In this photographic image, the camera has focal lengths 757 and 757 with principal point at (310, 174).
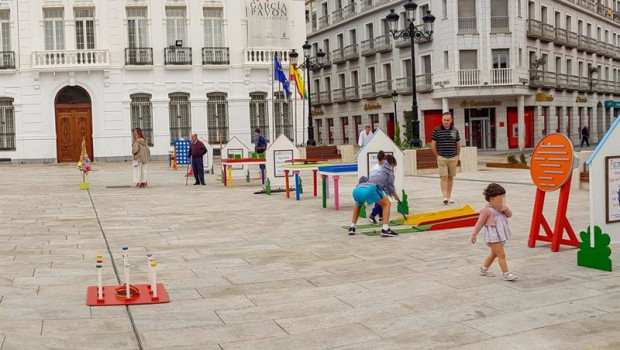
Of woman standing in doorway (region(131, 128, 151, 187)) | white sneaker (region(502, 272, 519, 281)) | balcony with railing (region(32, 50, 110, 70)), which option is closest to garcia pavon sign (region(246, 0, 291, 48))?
balcony with railing (region(32, 50, 110, 70))

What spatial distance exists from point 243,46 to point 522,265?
104ft

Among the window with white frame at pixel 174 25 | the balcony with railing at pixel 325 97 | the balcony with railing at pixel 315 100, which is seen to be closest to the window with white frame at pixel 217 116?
the window with white frame at pixel 174 25

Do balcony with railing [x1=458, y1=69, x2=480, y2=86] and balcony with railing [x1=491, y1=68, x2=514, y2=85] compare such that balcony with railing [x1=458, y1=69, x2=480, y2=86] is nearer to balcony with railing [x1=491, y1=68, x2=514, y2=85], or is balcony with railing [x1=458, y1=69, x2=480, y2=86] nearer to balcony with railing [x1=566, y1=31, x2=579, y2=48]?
balcony with railing [x1=491, y1=68, x2=514, y2=85]

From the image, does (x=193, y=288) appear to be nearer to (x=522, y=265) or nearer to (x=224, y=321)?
(x=224, y=321)

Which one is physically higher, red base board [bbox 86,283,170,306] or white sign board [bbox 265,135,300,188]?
white sign board [bbox 265,135,300,188]

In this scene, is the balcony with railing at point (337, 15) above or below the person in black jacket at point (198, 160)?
above

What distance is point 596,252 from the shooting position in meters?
7.86

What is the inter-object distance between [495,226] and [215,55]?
32.0 meters

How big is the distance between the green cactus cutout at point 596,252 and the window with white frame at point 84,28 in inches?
1302

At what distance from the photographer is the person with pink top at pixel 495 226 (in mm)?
7551

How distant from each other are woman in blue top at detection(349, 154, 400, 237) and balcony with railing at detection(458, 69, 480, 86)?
1350 inches

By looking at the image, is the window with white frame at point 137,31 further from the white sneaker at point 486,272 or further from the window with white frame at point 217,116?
the white sneaker at point 486,272

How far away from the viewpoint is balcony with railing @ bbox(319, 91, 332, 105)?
59812 mm

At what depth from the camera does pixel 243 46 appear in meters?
38.5
